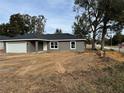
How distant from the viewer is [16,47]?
1781 inches

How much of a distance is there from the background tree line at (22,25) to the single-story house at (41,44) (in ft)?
124

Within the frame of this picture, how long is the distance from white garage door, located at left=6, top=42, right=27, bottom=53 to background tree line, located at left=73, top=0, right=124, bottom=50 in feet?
37.3

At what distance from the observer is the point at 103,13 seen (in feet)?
159

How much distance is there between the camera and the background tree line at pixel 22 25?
85.6m

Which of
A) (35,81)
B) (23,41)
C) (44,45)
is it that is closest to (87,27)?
(44,45)

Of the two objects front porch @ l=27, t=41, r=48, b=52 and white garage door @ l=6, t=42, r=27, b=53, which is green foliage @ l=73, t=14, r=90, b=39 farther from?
white garage door @ l=6, t=42, r=27, b=53

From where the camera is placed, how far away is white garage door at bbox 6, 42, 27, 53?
44719 millimetres

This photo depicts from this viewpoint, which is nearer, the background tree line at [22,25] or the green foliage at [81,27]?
the green foliage at [81,27]

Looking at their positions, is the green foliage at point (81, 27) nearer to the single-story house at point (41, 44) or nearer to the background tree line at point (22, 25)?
the single-story house at point (41, 44)

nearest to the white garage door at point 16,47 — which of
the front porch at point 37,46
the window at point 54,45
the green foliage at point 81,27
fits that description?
the front porch at point 37,46

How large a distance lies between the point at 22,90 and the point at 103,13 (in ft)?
128

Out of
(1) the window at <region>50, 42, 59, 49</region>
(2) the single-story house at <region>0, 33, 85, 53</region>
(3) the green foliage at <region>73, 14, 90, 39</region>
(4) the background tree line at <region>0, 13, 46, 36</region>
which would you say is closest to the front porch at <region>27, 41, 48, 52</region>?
(2) the single-story house at <region>0, 33, 85, 53</region>

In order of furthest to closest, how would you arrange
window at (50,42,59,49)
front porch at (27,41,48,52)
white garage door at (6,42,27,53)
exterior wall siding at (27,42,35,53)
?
1. window at (50,42,59,49)
2. front porch at (27,41,48,52)
3. exterior wall siding at (27,42,35,53)
4. white garage door at (6,42,27,53)

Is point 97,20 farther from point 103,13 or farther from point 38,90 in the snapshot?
point 38,90
